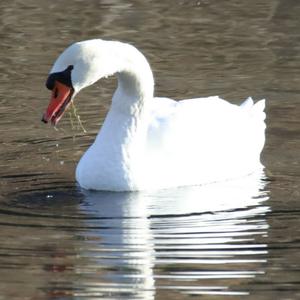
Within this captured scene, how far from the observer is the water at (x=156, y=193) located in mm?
8133

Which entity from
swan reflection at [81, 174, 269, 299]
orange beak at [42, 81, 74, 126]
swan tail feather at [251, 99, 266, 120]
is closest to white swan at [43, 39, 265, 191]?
orange beak at [42, 81, 74, 126]

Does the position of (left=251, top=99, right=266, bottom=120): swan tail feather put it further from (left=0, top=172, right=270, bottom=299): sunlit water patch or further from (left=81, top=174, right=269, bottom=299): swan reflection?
(left=0, top=172, right=270, bottom=299): sunlit water patch

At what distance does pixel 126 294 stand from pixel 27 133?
15.1 ft

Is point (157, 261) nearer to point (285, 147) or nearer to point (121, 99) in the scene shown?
point (121, 99)

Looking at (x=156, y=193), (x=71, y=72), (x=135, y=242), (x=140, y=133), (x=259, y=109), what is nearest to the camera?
(x=135, y=242)

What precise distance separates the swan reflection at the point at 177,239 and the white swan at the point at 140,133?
167 millimetres

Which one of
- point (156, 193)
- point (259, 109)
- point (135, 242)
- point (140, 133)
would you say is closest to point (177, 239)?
point (135, 242)

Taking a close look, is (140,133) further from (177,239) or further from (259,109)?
(177,239)

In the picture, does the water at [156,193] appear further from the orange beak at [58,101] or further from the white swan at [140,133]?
the orange beak at [58,101]

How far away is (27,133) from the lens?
12.2 metres

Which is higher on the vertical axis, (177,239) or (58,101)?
(58,101)

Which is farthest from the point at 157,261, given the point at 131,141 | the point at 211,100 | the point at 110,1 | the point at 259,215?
the point at 110,1

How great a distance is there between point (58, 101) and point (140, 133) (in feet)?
3.20

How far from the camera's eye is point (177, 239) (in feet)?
29.3
